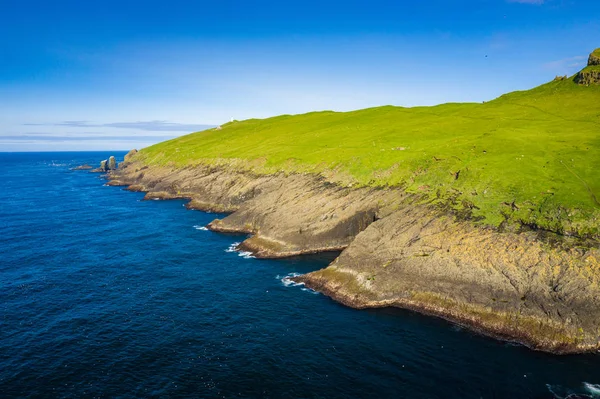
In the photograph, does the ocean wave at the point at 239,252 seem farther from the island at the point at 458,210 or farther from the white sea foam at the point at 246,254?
the island at the point at 458,210

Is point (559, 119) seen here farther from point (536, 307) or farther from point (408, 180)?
point (536, 307)

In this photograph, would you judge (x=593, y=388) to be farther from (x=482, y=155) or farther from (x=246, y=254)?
(x=246, y=254)

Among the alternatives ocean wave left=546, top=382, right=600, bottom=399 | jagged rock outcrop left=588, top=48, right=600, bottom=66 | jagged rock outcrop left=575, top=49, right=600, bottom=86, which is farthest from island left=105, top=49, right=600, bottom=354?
ocean wave left=546, top=382, right=600, bottom=399

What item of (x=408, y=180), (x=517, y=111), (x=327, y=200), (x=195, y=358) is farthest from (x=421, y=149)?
(x=195, y=358)

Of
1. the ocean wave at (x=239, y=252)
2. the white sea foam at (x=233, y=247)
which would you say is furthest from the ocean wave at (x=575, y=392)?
the white sea foam at (x=233, y=247)

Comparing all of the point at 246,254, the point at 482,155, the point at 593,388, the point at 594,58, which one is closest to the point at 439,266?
the point at 593,388
